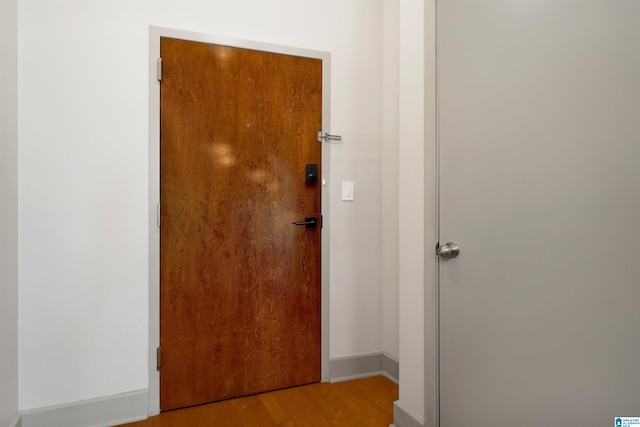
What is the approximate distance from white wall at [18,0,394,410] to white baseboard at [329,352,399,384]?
1.12m

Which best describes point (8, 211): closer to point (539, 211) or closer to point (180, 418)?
point (180, 418)

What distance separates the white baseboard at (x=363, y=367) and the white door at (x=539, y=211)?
0.88 metres

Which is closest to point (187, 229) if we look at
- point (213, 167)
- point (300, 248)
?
point (213, 167)

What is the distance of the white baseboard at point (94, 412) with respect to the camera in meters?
1.79

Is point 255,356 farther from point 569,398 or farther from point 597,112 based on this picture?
point 597,112

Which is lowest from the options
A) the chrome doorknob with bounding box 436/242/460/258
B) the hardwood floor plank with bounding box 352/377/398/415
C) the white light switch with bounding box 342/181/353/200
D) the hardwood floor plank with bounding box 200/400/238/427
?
the hardwood floor plank with bounding box 352/377/398/415

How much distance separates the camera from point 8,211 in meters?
1.66

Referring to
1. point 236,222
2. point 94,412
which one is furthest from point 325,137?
point 94,412

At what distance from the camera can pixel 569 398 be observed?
112 centimetres

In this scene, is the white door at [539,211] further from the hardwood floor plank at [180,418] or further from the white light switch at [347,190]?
the hardwood floor plank at [180,418]

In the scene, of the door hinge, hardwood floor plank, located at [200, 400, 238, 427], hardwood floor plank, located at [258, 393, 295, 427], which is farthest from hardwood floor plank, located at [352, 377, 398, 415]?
the door hinge

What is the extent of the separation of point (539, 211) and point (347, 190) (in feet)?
4.45

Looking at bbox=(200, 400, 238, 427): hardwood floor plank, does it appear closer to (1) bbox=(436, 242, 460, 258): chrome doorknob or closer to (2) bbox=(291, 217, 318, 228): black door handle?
(2) bbox=(291, 217, 318, 228): black door handle

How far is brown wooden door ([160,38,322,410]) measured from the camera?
6.65 feet
